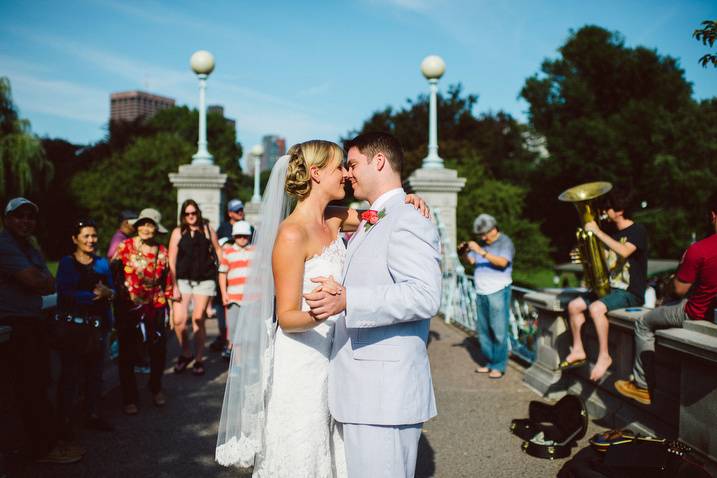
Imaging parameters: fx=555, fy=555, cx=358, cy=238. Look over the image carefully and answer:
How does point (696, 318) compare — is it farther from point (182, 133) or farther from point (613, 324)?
point (182, 133)

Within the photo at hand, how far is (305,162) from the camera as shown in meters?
2.94

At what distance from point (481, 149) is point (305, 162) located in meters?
34.5

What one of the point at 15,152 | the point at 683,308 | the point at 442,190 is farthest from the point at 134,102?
the point at 683,308

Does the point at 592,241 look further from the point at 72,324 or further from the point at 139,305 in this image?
the point at 72,324

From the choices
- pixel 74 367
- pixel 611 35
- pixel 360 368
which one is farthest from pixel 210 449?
pixel 611 35

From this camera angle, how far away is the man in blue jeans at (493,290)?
281 inches

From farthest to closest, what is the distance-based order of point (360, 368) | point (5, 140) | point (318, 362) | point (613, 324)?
1. point (5, 140)
2. point (613, 324)
3. point (318, 362)
4. point (360, 368)

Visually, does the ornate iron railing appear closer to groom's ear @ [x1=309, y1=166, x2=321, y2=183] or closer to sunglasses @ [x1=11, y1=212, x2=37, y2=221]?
groom's ear @ [x1=309, y1=166, x2=321, y2=183]

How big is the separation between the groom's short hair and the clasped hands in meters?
0.73

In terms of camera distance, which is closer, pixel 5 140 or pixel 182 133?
pixel 5 140

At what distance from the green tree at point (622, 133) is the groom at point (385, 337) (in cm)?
3240

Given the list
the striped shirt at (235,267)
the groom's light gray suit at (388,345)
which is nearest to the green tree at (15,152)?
the striped shirt at (235,267)

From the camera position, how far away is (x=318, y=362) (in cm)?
287

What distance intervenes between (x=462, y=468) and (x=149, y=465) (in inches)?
98.5
